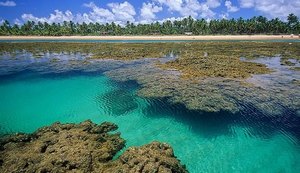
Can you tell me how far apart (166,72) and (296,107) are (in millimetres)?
17575

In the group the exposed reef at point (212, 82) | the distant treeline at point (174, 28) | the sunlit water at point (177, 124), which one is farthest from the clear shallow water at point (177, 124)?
the distant treeline at point (174, 28)

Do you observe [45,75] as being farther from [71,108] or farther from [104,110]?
[104,110]

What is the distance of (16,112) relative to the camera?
2098 cm

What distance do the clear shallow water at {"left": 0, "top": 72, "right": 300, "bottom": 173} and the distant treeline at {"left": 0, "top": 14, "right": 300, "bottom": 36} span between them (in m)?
130

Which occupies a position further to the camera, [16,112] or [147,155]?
[16,112]

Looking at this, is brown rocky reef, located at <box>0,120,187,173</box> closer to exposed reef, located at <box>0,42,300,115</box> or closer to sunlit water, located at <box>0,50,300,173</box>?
sunlit water, located at <box>0,50,300,173</box>

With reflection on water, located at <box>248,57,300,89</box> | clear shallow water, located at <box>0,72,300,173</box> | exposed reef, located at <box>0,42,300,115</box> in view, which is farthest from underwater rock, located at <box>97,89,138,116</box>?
reflection on water, located at <box>248,57,300,89</box>

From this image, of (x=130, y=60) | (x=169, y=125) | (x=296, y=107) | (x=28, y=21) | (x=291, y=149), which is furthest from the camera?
(x=28, y=21)

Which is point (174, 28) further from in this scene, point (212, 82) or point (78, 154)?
point (78, 154)

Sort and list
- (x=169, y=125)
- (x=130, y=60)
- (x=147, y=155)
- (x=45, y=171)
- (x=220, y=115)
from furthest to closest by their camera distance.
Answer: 1. (x=130, y=60)
2. (x=220, y=115)
3. (x=169, y=125)
4. (x=147, y=155)
5. (x=45, y=171)

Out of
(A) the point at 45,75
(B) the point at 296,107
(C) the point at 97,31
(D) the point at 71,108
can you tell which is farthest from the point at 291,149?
(C) the point at 97,31

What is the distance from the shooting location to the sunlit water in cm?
1400

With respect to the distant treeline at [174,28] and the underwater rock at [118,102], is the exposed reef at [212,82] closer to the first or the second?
the underwater rock at [118,102]

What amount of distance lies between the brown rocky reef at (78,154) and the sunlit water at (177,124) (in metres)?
1.95
